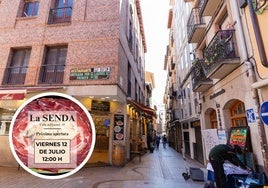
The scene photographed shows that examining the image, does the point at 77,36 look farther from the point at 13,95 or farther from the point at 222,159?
the point at 222,159

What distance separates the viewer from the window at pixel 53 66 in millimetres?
8984

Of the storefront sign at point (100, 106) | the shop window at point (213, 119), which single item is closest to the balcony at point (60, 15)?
the storefront sign at point (100, 106)

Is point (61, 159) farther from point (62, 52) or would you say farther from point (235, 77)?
point (62, 52)

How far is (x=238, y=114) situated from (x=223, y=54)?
2108 millimetres

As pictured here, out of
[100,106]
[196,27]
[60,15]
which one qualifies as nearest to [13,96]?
[100,106]

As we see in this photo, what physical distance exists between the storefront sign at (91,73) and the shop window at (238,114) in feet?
17.6

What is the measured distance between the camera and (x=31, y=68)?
9.02 meters

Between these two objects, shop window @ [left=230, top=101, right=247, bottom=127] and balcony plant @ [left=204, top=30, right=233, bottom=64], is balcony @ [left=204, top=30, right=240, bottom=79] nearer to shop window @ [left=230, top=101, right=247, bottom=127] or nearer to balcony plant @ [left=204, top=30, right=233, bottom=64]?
balcony plant @ [left=204, top=30, right=233, bottom=64]

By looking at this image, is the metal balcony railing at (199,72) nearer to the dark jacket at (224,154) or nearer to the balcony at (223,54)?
the balcony at (223,54)

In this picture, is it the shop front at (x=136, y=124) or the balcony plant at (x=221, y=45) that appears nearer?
the balcony plant at (x=221, y=45)

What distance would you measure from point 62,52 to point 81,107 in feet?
30.2

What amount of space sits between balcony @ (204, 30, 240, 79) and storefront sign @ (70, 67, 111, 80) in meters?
4.52

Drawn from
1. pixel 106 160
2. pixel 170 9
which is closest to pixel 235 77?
pixel 106 160

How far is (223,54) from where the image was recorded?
5.72m
